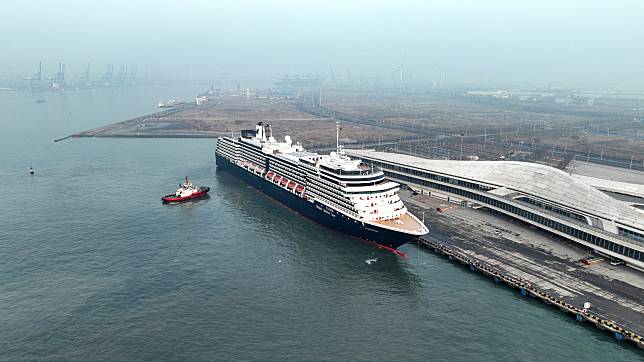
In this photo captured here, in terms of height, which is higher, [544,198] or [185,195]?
[544,198]

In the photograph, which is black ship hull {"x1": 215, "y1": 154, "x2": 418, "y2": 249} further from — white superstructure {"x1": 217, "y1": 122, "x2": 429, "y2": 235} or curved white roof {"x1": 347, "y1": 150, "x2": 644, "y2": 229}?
curved white roof {"x1": 347, "y1": 150, "x2": 644, "y2": 229}

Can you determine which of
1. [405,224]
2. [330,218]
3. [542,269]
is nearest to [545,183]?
[542,269]


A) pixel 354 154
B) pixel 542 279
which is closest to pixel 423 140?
pixel 354 154

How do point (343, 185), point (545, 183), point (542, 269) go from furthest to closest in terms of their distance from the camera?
point (545, 183)
point (343, 185)
point (542, 269)

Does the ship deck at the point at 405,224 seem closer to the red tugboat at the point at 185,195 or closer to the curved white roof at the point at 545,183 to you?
the curved white roof at the point at 545,183

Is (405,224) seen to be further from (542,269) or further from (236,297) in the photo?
(236,297)

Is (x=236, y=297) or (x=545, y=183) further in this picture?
(x=545, y=183)

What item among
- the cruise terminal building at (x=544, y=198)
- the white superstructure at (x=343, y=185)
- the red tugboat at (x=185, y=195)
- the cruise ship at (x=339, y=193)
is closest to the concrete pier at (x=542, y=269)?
the cruise terminal building at (x=544, y=198)
